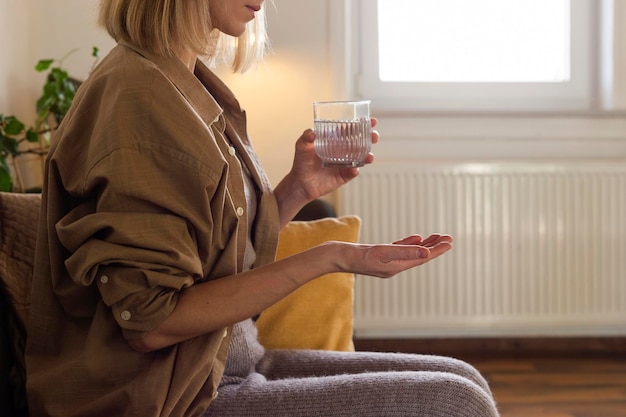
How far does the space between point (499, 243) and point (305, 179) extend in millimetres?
1820

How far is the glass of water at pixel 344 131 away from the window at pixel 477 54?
190 centimetres

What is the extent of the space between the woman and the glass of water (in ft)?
0.70

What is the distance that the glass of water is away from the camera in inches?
60.7

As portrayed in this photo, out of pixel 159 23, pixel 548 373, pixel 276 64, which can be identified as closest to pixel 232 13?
pixel 159 23

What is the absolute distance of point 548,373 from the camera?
3289mm

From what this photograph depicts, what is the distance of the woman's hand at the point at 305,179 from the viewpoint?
1697 mm

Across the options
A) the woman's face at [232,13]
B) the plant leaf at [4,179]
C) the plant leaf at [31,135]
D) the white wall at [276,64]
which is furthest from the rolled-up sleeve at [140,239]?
the white wall at [276,64]

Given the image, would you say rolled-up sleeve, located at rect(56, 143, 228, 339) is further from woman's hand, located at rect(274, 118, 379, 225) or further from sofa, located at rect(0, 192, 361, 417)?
woman's hand, located at rect(274, 118, 379, 225)

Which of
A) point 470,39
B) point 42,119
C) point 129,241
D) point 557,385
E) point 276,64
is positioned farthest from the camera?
point 470,39

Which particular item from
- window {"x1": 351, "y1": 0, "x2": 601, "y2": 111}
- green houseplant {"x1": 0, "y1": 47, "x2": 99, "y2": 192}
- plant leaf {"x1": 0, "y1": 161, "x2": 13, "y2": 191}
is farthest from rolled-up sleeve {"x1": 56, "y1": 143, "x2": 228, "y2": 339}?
window {"x1": 351, "y1": 0, "x2": 601, "y2": 111}

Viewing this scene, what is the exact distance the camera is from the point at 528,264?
11.1 ft

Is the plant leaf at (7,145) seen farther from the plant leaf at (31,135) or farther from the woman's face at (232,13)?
the woman's face at (232,13)

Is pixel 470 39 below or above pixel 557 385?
above

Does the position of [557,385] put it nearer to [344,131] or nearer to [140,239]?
[344,131]
